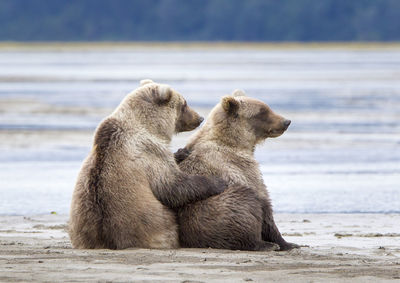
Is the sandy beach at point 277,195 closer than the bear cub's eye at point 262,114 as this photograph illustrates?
Yes

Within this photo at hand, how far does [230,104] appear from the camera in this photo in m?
7.25

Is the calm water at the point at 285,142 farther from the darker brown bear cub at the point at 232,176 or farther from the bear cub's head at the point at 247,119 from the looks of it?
the darker brown bear cub at the point at 232,176

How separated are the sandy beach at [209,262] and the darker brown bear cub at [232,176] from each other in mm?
179

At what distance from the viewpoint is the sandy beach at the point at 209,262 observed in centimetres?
547

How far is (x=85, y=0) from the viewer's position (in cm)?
13900

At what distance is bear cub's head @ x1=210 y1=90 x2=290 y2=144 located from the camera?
727 centimetres

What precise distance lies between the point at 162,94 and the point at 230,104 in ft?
1.99

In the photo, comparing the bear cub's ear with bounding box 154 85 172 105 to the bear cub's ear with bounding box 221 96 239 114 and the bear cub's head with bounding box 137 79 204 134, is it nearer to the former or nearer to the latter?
the bear cub's head with bounding box 137 79 204 134

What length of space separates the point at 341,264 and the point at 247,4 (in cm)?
12530

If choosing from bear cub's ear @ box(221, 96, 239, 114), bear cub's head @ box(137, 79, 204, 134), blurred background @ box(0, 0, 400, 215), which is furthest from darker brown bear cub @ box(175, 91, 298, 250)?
blurred background @ box(0, 0, 400, 215)

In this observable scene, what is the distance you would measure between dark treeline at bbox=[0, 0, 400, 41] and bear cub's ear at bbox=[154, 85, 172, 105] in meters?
117

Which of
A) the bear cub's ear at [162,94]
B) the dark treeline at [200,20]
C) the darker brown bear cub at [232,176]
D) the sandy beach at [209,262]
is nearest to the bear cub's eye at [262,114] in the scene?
the darker brown bear cub at [232,176]

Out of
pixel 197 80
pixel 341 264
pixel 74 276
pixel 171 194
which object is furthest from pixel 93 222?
pixel 197 80

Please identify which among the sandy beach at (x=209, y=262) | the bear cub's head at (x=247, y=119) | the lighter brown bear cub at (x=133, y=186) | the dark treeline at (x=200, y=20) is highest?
the dark treeline at (x=200, y=20)
